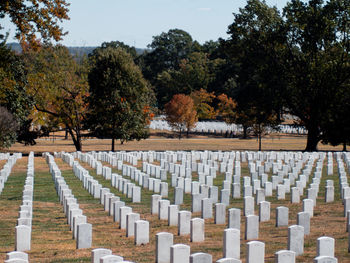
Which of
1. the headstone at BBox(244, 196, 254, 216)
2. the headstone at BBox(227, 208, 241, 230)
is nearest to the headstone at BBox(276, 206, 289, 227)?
the headstone at BBox(227, 208, 241, 230)

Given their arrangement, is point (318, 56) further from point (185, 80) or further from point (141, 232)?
point (185, 80)

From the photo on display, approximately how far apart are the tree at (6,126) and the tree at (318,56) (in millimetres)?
19500

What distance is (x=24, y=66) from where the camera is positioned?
4053 cm

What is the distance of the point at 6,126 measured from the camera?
3319 centimetres

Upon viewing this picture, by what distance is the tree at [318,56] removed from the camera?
38938 millimetres

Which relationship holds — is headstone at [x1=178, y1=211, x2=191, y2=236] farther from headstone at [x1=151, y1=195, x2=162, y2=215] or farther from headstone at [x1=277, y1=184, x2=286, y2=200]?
headstone at [x1=277, y1=184, x2=286, y2=200]

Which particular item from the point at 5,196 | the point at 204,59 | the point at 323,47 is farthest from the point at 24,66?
the point at 204,59

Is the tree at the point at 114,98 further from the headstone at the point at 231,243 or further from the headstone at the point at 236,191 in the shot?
the headstone at the point at 231,243

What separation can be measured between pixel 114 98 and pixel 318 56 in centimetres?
1499

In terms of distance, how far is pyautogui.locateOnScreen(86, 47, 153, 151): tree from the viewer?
37.9 m

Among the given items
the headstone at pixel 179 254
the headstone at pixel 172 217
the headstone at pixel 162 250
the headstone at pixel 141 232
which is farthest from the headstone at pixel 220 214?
the headstone at pixel 179 254

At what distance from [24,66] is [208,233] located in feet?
107

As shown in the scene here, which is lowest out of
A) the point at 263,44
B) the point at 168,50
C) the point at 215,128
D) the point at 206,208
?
the point at 206,208

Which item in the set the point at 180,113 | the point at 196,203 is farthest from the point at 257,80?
the point at 196,203
